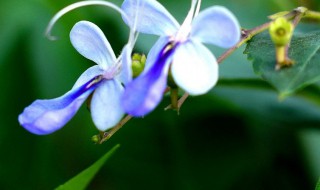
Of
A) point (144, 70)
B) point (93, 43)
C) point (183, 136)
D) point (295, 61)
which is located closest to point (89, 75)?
point (93, 43)

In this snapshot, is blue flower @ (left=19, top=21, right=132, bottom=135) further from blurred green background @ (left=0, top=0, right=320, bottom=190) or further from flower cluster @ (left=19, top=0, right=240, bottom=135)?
blurred green background @ (left=0, top=0, right=320, bottom=190)

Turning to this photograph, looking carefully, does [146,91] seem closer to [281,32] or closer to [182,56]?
[182,56]

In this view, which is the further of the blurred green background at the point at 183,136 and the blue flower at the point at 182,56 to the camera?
the blurred green background at the point at 183,136

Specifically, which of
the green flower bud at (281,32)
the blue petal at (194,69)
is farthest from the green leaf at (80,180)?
the green flower bud at (281,32)

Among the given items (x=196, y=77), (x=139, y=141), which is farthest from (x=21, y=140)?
(x=196, y=77)

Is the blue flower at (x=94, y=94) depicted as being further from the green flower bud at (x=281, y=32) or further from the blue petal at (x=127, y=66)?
the green flower bud at (x=281, y=32)

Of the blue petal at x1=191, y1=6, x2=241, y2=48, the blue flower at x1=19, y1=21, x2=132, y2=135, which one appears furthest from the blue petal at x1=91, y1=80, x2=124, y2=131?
the blue petal at x1=191, y1=6, x2=241, y2=48

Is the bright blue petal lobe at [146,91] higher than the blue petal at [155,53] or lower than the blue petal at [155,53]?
lower
